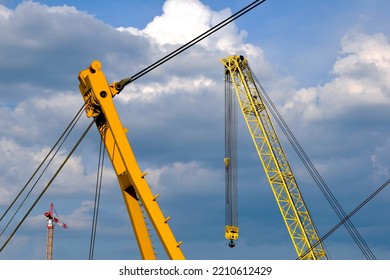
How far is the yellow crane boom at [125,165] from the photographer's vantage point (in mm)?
34906

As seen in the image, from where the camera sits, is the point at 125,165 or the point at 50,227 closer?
the point at 125,165

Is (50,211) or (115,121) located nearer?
(115,121)

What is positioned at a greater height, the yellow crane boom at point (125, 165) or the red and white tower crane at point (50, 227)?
the red and white tower crane at point (50, 227)

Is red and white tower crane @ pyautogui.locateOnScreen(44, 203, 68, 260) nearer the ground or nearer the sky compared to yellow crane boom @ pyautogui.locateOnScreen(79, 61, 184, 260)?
nearer the sky

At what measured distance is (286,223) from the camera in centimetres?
8919

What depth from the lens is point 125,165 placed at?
1411 inches

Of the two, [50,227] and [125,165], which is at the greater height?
[50,227]

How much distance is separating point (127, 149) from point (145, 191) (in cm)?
256

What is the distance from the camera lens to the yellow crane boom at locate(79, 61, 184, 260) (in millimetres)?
34906

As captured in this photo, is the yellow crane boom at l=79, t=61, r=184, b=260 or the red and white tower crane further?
the red and white tower crane

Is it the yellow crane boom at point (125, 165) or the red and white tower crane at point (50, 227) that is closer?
the yellow crane boom at point (125, 165)

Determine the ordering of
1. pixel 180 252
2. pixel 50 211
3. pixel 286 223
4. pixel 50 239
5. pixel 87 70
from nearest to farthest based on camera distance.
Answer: pixel 180 252, pixel 87 70, pixel 286 223, pixel 50 239, pixel 50 211
